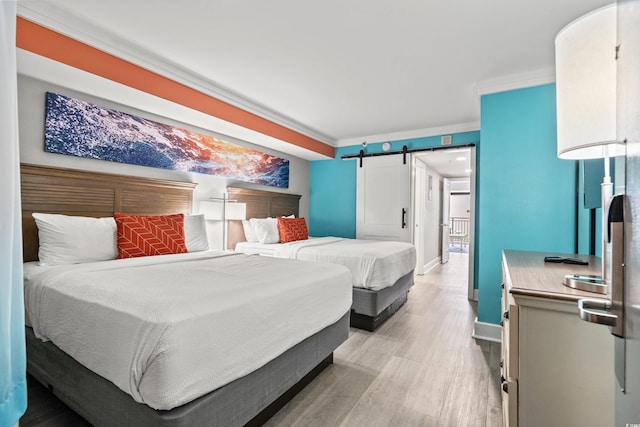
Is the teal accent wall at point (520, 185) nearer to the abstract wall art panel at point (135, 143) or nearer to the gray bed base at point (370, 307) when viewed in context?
the gray bed base at point (370, 307)

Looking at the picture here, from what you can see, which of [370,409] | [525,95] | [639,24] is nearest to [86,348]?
[370,409]

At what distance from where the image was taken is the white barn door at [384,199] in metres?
5.15

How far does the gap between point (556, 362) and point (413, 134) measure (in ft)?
14.7

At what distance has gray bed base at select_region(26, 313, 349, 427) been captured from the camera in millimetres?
1187

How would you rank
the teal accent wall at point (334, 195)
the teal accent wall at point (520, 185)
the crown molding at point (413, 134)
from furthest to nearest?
the teal accent wall at point (334, 195) < the crown molding at point (413, 134) < the teal accent wall at point (520, 185)

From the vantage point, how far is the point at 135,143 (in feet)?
10.4

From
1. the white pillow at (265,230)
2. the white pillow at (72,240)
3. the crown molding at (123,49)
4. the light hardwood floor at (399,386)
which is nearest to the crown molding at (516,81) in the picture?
the light hardwood floor at (399,386)

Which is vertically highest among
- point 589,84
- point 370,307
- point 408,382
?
point 589,84

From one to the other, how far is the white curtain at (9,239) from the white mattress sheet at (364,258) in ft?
8.61

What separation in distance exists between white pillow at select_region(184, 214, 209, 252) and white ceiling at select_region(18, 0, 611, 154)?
4.75 feet

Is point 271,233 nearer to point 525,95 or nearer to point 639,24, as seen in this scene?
point 525,95

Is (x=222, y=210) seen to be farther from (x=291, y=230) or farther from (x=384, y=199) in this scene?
(x=384, y=199)

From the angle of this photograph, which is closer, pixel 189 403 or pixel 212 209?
pixel 189 403

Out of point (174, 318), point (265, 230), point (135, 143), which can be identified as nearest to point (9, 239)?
point (174, 318)
